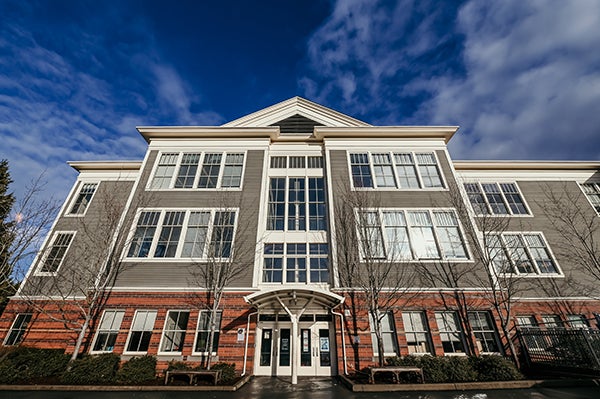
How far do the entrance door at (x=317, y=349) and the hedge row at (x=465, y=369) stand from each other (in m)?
3.76

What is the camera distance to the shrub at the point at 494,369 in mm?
10462

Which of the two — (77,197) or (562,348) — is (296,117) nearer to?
(77,197)

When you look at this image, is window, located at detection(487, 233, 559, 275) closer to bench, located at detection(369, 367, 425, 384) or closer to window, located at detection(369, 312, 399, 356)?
window, located at detection(369, 312, 399, 356)

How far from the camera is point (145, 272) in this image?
14.8 meters

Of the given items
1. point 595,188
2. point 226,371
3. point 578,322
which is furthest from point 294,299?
point 595,188

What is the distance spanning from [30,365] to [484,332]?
2136cm

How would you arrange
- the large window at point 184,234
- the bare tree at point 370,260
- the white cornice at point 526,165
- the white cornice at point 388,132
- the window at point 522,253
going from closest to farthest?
1. the bare tree at point 370,260
2. the large window at point 184,234
3. the window at point 522,253
4. the white cornice at point 388,132
5. the white cornice at point 526,165

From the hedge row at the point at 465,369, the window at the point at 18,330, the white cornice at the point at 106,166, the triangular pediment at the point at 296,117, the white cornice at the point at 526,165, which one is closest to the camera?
the hedge row at the point at 465,369

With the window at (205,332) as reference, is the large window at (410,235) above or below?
above

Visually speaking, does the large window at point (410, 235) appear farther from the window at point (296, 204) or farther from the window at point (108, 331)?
the window at point (108, 331)

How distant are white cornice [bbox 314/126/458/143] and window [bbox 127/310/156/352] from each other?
52.2 feet

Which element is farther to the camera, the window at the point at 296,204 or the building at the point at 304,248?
the window at the point at 296,204

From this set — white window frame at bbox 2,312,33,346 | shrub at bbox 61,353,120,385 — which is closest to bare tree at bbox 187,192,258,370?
shrub at bbox 61,353,120,385

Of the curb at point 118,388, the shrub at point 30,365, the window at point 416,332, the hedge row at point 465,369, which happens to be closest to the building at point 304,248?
the window at point 416,332
